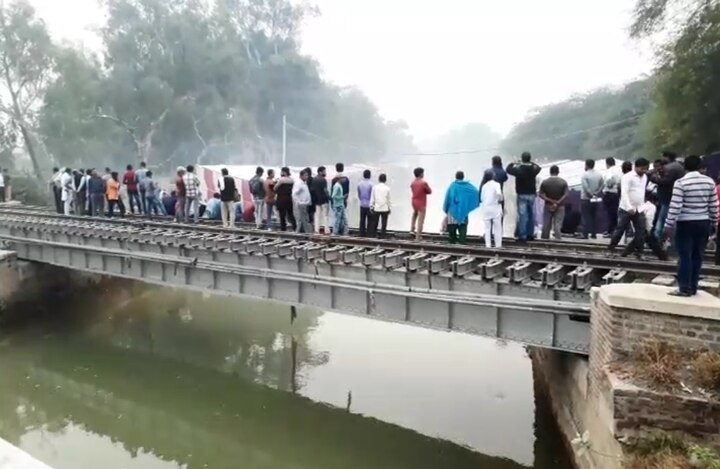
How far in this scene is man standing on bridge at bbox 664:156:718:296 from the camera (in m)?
5.77

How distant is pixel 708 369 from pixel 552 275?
8.71 ft

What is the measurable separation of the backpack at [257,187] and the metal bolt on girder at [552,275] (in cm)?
720

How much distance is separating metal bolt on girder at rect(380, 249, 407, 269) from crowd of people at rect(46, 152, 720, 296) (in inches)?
66.0

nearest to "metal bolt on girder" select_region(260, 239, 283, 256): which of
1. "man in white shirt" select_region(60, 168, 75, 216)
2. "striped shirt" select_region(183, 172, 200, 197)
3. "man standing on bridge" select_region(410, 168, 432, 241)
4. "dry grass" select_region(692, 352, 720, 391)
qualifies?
"man standing on bridge" select_region(410, 168, 432, 241)

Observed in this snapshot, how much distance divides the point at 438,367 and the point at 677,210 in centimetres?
713

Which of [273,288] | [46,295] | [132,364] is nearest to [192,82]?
[46,295]

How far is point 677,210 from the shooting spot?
5.80 metres

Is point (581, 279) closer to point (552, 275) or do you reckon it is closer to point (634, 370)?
point (552, 275)

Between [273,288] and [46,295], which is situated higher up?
[273,288]

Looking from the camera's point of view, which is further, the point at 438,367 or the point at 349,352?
the point at 349,352

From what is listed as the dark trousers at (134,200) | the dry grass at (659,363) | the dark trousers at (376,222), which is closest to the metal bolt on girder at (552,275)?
the dry grass at (659,363)

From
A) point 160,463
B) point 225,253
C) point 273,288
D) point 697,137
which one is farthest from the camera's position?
point 697,137

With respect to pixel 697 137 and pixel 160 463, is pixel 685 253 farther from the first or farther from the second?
pixel 697 137

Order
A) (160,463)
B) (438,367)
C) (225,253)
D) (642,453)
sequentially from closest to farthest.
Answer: (642,453) < (160,463) < (225,253) < (438,367)
